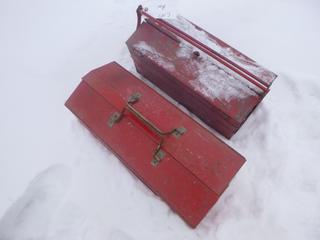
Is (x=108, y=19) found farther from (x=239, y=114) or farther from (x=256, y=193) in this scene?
(x=256, y=193)

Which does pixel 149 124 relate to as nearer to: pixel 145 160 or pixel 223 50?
pixel 145 160

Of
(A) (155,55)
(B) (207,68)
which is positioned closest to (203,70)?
(B) (207,68)

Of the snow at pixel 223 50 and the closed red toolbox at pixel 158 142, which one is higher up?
the snow at pixel 223 50

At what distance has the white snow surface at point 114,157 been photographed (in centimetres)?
135

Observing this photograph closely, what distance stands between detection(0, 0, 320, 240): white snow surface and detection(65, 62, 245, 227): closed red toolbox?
0.31 metres

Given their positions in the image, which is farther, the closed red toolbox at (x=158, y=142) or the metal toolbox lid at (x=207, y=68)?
the metal toolbox lid at (x=207, y=68)

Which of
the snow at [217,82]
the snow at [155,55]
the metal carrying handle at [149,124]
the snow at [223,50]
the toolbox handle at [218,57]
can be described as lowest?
the metal carrying handle at [149,124]

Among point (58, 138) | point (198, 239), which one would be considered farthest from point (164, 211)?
point (58, 138)

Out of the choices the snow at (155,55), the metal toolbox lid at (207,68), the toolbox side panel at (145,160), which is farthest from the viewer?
the snow at (155,55)

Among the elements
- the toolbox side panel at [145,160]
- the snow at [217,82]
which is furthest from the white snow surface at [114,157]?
the snow at [217,82]

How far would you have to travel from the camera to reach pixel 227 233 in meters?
1.30

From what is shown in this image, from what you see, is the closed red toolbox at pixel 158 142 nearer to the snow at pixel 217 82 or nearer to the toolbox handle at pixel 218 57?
the snow at pixel 217 82

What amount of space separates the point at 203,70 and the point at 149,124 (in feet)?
1.52

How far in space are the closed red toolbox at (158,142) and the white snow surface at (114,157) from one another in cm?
31
